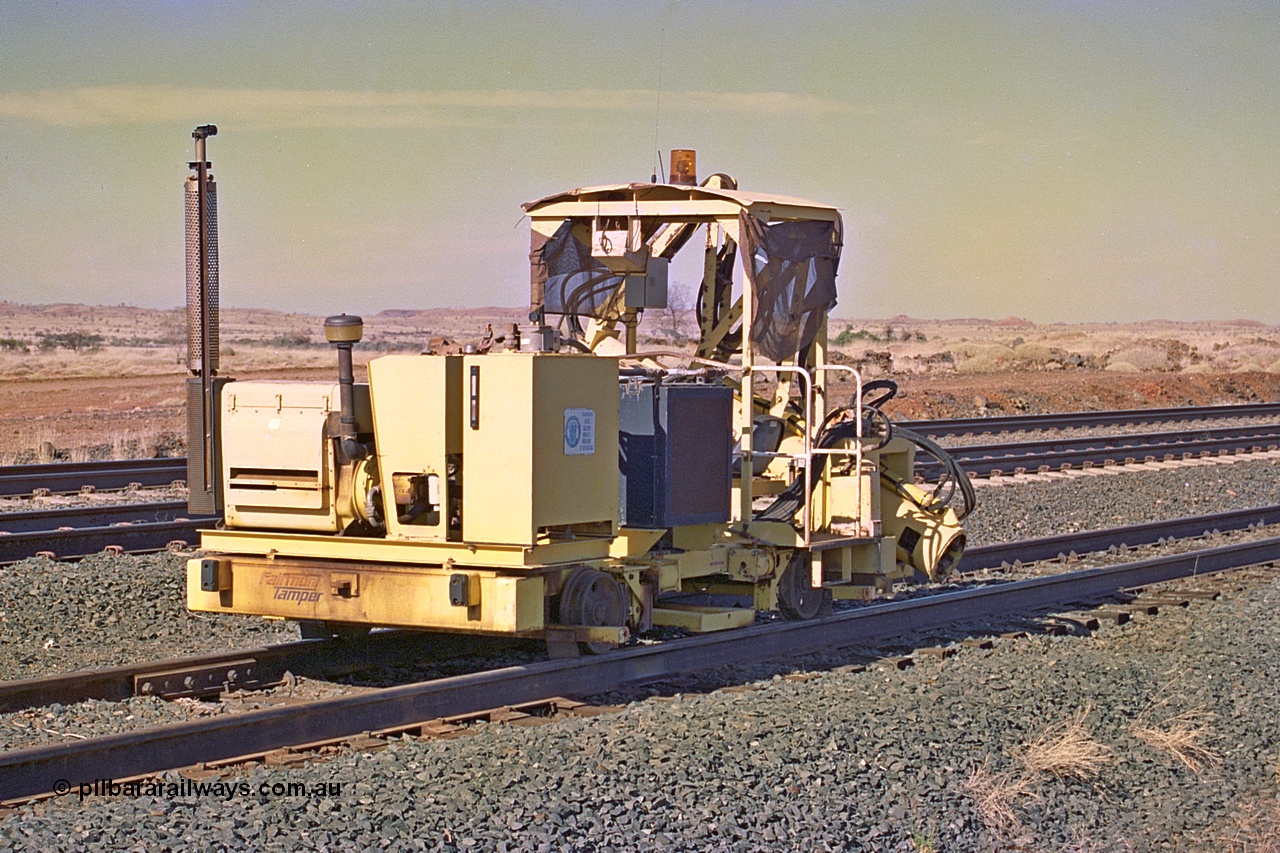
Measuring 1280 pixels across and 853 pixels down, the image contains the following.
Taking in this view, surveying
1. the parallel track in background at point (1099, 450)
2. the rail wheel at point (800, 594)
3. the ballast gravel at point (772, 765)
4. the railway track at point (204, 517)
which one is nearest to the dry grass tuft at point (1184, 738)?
the ballast gravel at point (772, 765)

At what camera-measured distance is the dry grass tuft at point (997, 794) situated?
7109 mm

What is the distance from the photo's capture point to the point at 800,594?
10773 millimetres

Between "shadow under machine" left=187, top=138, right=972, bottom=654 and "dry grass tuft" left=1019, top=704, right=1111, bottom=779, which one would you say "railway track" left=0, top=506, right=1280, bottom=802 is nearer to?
"shadow under machine" left=187, top=138, right=972, bottom=654

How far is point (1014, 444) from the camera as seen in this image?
78.7 feet

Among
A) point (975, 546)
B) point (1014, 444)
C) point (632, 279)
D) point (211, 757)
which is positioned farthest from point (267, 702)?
point (1014, 444)

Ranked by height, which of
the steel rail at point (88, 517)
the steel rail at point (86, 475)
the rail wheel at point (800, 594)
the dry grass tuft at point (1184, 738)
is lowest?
the dry grass tuft at point (1184, 738)

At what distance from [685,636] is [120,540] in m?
5.75

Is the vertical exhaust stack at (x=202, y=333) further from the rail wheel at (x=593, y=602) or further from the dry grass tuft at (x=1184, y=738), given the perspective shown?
the dry grass tuft at (x=1184, y=738)

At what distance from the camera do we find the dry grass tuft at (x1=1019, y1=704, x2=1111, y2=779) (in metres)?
7.89

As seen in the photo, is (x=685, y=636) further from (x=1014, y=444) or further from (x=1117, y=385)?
(x=1117, y=385)

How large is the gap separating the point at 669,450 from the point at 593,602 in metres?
1.02

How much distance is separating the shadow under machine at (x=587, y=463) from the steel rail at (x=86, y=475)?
30.6ft

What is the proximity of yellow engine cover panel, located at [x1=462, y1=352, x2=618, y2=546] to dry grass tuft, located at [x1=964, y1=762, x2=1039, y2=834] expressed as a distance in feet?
8.49

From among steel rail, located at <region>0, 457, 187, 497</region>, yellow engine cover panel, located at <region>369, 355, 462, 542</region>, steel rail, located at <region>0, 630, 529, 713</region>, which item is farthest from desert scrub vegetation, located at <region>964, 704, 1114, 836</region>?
steel rail, located at <region>0, 457, 187, 497</region>
